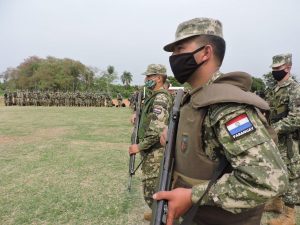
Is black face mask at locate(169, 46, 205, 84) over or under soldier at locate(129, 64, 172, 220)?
over

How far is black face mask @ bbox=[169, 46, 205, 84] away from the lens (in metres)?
1.74

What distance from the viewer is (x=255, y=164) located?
139 cm

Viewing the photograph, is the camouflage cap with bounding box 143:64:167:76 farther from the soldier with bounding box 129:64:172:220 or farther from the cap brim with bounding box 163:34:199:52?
the cap brim with bounding box 163:34:199:52

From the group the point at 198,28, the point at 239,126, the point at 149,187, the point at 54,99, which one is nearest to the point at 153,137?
the point at 149,187

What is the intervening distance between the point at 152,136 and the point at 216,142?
2.21m

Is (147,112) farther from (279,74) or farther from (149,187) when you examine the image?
(279,74)

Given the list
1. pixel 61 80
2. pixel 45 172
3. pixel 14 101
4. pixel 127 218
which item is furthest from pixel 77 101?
pixel 127 218

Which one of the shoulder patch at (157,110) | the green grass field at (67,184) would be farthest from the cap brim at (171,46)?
the green grass field at (67,184)

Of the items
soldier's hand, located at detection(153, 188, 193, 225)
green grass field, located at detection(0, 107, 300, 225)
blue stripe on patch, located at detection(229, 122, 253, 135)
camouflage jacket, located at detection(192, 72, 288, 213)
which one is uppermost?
blue stripe on patch, located at detection(229, 122, 253, 135)

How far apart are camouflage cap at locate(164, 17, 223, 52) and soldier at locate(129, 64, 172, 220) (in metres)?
2.02

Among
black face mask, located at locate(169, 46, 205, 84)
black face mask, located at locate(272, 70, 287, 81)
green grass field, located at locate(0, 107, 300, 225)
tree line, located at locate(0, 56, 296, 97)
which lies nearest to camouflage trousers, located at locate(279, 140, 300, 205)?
black face mask, located at locate(272, 70, 287, 81)

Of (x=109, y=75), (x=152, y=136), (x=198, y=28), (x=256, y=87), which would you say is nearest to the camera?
(x=198, y=28)

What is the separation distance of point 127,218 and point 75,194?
1.28 metres

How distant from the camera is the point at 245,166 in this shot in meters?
1.40
